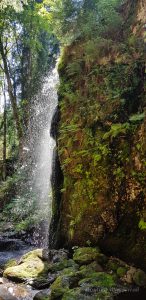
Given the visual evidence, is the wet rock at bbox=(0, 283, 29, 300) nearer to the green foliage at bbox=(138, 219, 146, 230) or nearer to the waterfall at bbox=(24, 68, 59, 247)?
the green foliage at bbox=(138, 219, 146, 230)

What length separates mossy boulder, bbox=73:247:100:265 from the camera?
710 centimetres

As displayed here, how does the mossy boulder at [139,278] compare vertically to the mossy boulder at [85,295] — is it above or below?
above

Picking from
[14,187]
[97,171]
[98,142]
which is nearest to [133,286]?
[97,171]

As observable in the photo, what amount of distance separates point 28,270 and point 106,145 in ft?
11.3

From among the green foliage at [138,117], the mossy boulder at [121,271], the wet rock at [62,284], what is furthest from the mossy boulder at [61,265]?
the green foliage at [138,117]

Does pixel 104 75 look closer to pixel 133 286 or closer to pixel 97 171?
pixel 97 171

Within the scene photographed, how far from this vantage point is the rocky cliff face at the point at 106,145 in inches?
276

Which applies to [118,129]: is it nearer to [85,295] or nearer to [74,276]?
[74,276]

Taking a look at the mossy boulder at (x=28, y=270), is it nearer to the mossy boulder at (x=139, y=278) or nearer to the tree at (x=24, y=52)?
the mossy boulder at (x=139, y=278)

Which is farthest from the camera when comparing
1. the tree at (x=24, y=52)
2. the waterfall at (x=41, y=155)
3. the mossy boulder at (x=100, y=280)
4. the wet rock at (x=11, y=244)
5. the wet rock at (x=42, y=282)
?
the tree at (x=24, y=52)

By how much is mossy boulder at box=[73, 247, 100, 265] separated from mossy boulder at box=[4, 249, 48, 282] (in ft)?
2.69

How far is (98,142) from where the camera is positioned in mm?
8055

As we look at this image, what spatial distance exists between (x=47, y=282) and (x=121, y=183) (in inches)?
105

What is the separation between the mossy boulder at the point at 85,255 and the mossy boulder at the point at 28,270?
819mm
